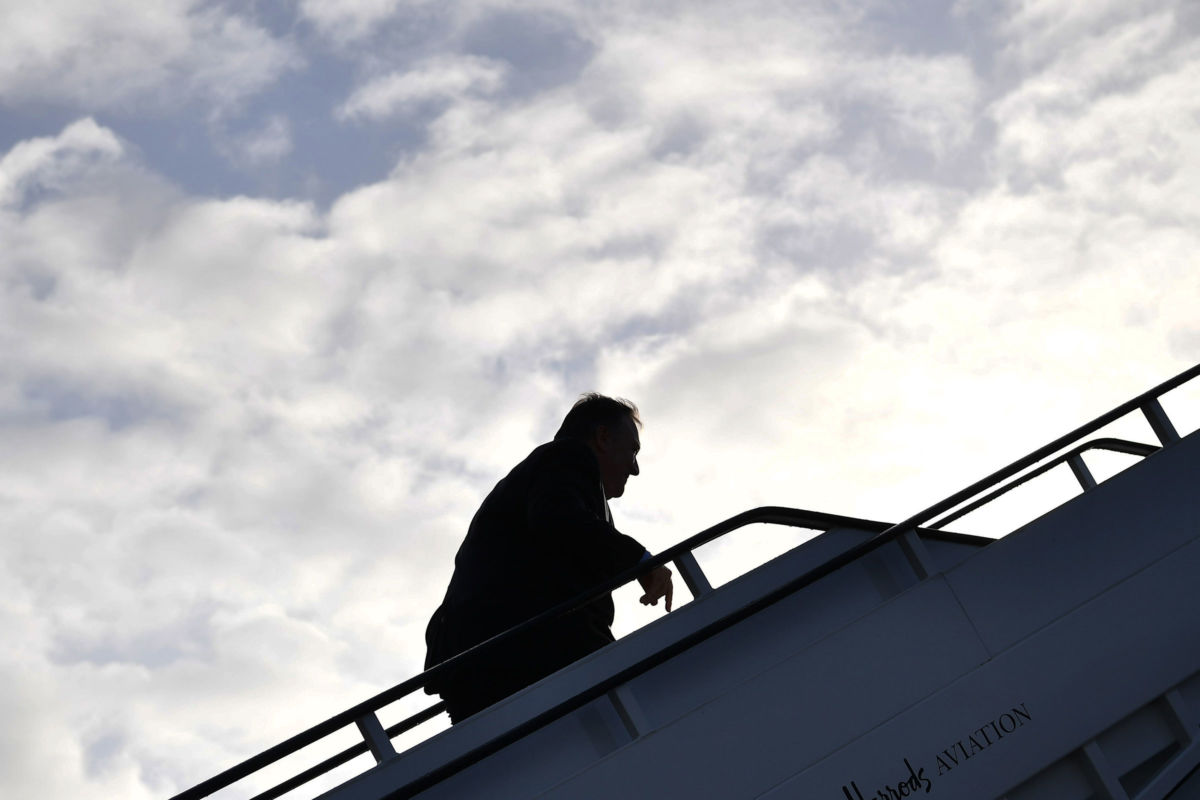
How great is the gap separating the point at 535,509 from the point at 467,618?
1.52ft

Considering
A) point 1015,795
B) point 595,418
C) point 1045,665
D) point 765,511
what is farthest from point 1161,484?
point 595,418

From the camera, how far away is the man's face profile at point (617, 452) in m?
4.91

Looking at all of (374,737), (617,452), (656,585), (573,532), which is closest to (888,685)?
(656,585)

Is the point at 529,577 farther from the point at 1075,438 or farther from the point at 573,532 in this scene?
the point at 1075,438

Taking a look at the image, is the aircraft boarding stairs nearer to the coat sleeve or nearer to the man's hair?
the coat sleeve

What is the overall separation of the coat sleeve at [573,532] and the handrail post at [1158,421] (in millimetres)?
2778

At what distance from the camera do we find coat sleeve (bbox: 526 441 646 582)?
4.13 metres

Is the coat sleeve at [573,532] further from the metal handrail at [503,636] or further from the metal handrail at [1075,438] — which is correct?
the metal handrail at [1075,438]

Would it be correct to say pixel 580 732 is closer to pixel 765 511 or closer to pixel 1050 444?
pixel 765 511

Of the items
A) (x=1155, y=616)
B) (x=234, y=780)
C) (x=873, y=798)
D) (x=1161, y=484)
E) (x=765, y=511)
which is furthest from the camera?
(x=1161, y=484)

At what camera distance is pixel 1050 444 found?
4.91 metres

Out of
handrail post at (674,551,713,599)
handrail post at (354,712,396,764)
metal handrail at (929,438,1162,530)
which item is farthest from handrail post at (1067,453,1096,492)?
handrail post at (354,712,396,764)

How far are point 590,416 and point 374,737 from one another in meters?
1.70

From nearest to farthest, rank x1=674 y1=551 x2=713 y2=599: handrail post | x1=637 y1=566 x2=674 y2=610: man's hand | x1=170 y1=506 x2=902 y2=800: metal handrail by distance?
x1=170 y1=506 x2=902 y2=800: metal handrail < x1=637 y1=566 x2=674 y2=610: man's hand < x1=674 y1=551 x2=713 y2=599: handrail post
